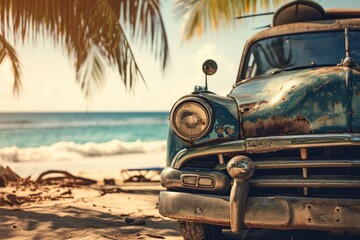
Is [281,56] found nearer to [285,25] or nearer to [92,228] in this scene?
[285,25]

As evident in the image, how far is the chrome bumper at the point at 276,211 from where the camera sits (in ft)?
8.79

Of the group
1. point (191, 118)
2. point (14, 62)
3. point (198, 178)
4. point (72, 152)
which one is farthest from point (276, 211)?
point (72, 152)

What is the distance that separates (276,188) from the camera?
301 cm

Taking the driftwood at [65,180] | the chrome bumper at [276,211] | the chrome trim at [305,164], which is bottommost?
the driftwood at [65,180]

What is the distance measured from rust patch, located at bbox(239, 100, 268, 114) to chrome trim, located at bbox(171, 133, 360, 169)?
10.7 inches

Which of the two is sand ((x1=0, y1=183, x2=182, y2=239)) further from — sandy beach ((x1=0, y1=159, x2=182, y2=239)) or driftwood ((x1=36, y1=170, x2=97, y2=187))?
driftwood ((x1=36, y1=170, x2=97, y2=187))

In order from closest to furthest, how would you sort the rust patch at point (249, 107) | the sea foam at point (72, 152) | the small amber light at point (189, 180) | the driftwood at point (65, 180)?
the small amber light at point (189, 180) → the rust patch at point (249, 107) → the driftwood at point (65, 180) → the sea foam at point (72, 152)

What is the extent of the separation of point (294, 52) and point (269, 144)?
5.41ft

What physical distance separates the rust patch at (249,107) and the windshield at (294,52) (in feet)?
3.47

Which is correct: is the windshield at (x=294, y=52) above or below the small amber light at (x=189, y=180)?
above

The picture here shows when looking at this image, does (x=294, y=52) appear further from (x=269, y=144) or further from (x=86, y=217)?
(x=86, y=217)

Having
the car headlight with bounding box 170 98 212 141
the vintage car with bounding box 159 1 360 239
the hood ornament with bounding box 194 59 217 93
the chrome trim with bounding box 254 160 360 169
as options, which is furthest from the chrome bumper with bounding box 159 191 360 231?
the hood ornament with bounding box 194 59 217 93

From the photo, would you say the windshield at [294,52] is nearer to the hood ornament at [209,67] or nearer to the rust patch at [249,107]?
the hood ornament at [209,67]

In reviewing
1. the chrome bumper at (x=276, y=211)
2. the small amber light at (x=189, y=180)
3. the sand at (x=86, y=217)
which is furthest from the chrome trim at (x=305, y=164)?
the sand at (x=86, y=217)
